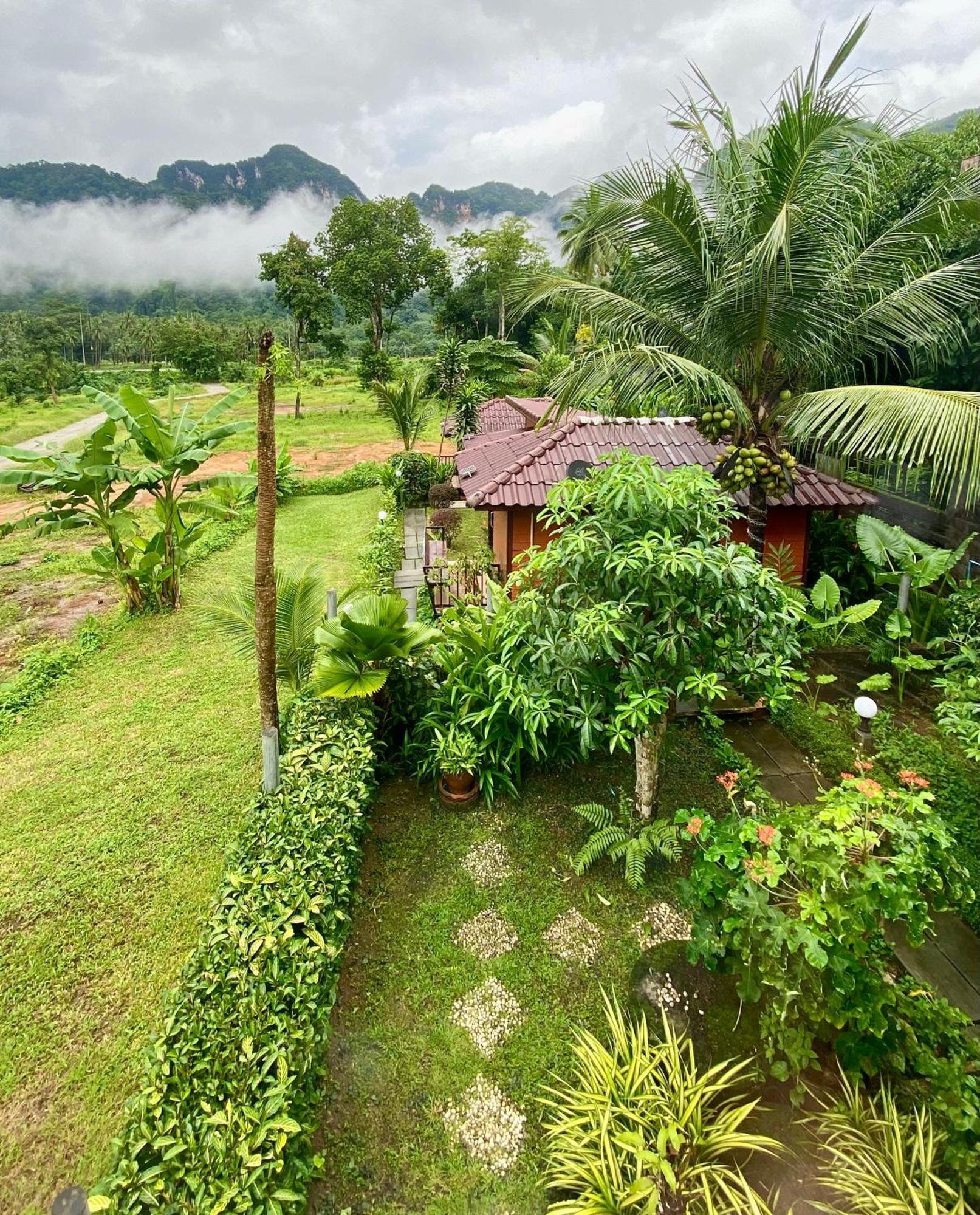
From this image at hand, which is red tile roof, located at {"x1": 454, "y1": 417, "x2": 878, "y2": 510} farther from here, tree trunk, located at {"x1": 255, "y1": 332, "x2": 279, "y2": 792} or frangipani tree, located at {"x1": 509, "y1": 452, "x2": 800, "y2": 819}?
tree trunk, located at {"x1": 255, "y1": 332, "x2": 279, "y2": 792}

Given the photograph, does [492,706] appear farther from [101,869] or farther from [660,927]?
[101,869]

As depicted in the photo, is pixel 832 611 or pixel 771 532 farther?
pixel 771 532

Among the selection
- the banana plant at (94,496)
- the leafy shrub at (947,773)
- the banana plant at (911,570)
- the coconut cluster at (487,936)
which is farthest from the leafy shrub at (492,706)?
the banana plant at (94,496)

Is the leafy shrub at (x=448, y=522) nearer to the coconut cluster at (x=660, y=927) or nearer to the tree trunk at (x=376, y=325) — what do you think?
the coconut cluster at (x=660, y=927)

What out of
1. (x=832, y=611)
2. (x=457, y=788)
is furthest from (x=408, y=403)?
(x=457, y=788)

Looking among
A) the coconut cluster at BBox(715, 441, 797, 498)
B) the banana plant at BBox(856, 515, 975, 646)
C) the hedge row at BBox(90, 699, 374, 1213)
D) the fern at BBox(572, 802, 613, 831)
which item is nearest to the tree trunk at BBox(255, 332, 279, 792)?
the hedge row at BBox(90, 699, 374, 1213)
